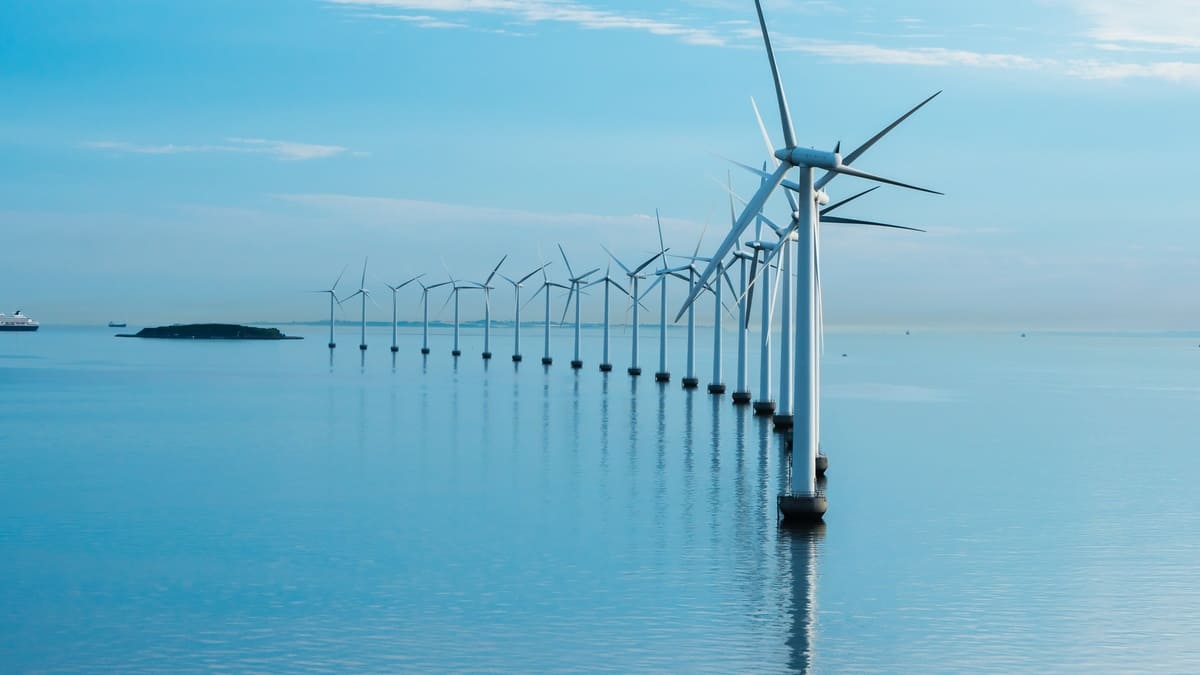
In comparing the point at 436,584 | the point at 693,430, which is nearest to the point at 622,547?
the point at 436,584

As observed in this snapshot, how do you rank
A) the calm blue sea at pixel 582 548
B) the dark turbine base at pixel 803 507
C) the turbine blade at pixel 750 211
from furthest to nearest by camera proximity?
the dark turbine base at pixel 803 507 → the turbine blade at pixel 750 211 → the calm blue sea at pixel 582 548

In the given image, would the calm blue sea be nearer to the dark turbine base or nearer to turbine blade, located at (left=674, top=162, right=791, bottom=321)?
the dark turbine base

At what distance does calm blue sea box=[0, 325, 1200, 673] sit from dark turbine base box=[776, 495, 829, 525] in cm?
91

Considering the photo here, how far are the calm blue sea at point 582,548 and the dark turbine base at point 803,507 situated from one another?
2.99ft

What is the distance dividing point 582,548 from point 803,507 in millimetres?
7528

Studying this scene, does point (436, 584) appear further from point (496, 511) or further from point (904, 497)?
point (904, 497)

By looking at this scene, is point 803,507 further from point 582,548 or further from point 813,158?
point 813,158

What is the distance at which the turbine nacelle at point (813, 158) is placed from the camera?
37.5 metres

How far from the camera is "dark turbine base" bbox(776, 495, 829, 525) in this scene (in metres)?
40.2

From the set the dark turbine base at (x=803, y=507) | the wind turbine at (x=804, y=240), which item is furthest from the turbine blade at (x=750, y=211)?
the dark turbine base at (x=803, y=507)

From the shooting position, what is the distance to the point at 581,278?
16838cm

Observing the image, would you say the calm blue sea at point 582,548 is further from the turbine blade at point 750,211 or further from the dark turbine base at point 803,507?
the turbine blade at point 750,211

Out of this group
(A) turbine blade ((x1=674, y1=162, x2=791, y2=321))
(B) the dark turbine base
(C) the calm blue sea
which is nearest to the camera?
(C) the calm blue sea

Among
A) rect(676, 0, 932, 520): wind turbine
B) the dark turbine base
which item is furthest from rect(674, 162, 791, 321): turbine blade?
the dark turbine base
